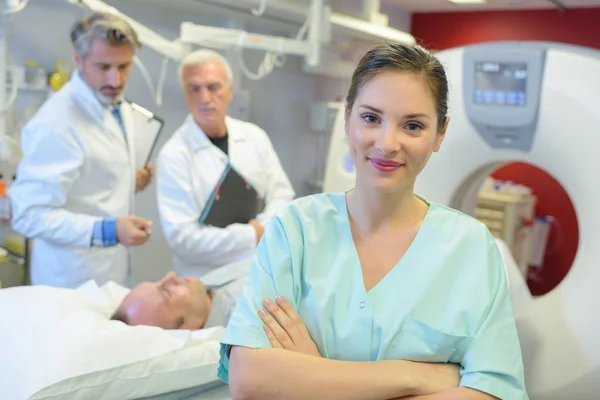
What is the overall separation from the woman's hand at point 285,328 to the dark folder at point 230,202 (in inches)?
46.9

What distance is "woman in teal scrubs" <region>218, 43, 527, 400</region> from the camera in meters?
0.92

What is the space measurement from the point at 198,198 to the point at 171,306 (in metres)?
0.50

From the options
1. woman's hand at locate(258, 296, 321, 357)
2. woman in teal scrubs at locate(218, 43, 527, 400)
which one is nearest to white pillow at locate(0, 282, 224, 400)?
woman in teal scrubs at locate(218, 43, 527, 400)

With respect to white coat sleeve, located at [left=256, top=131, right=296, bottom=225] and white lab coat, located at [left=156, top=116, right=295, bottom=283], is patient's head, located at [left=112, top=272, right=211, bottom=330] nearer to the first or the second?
white lab coat, located at [left=156, top=116, right=295, bottom=283]

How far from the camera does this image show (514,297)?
196 centimetres

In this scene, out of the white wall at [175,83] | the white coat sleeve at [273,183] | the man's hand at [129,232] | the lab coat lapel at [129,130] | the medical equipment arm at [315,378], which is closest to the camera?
the medical equipment arm at [315,378]

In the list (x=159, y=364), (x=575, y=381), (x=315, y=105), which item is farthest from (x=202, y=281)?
(x=315, y=105)

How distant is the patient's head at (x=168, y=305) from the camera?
1.71 meters

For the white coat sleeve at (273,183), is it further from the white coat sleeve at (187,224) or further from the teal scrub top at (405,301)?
the teal scrub top at (405,301)

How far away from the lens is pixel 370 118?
0.94m

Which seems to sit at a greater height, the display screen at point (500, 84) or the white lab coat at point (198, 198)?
the display screen at point (500, 84)

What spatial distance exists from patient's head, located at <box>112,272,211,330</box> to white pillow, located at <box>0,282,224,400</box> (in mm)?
155

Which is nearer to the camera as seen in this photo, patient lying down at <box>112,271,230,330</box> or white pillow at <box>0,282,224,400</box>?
white pillow at <box>0,282,224,400</box>

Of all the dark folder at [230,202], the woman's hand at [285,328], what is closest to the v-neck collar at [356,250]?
the woman's hand at [285,328]
